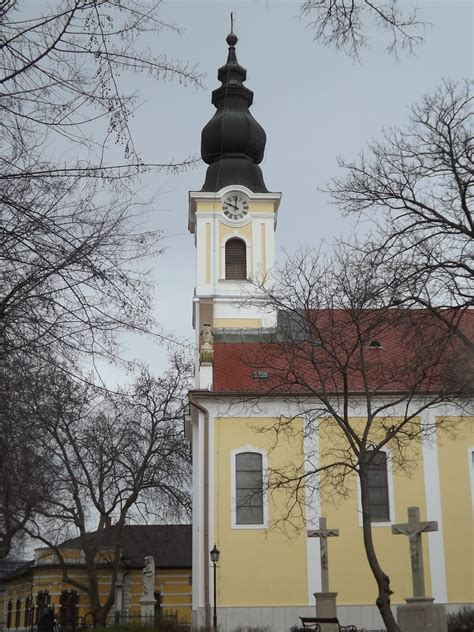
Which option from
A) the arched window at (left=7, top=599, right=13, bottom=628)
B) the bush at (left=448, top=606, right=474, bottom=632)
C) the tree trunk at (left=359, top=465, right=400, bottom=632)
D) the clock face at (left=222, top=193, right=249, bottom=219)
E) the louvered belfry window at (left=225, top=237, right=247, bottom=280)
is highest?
the clock face at (left=222, top=193, right=249, bottom=219)

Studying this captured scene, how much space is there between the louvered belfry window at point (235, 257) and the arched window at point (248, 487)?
9496mm

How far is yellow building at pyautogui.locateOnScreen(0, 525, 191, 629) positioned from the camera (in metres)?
38.7

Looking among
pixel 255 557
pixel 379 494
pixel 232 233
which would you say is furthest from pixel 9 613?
pixel 379 494

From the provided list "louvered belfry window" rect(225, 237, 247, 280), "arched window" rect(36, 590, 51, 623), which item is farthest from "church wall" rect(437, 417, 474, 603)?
"arched window" rect(36, 590, 51, 623)

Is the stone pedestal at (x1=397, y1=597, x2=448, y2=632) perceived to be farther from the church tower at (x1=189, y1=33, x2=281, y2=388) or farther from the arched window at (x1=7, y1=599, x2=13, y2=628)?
the arched window at (x1=7, y1=599, x2=13, y2=628)

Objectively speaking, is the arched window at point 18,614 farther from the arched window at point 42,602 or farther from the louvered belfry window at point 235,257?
the louvered belfry window at point 235,257

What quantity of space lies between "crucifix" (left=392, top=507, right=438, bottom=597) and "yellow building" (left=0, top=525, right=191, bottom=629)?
696 inches

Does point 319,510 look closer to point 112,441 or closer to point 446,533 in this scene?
point 446,533

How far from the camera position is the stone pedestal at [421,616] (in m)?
18.1

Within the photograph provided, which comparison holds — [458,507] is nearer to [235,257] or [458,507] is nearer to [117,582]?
[235,257]

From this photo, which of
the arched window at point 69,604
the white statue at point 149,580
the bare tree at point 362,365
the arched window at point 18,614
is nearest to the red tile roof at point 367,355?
the bare tree at point 362,365

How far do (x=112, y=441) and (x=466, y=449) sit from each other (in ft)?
40.5

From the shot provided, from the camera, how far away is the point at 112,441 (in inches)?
1202

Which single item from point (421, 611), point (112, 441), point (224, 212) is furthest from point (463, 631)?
point (224, 212)
